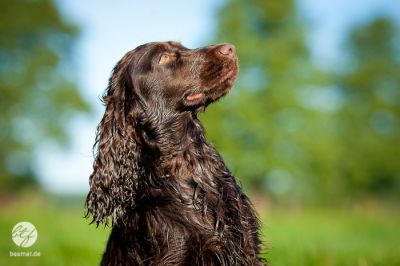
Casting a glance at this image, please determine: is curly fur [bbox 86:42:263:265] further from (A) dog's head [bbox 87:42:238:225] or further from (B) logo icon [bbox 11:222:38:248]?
(B) logo icon [bbox 11:222:38:248]

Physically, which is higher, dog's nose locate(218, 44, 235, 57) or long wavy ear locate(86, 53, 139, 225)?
dog's nose locate(218, 44, 235, 57)

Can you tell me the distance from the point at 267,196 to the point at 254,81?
6580mm

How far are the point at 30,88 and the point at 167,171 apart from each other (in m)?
31.1

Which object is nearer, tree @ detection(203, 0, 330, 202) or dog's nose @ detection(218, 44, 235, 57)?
dog's nose @ detection(218, 44, 235, 57)

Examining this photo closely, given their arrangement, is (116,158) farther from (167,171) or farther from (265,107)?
(265,107)

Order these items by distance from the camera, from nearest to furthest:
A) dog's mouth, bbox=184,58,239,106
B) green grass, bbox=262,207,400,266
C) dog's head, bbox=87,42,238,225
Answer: dog's head, bbox=87,42,238,225 → dog's mouth, bbox=184,58,239,106 → green grass, bbox=262,207,400,266

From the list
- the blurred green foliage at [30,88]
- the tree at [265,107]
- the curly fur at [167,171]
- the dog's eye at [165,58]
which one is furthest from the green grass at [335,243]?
the blurred green foliage at [30,88]

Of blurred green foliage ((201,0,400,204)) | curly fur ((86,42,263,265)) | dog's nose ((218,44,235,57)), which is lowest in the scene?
curly fur ((86,42,263,265))

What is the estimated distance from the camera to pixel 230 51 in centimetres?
472

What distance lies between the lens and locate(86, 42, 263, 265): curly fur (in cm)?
406

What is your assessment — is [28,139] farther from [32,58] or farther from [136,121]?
[136,121]

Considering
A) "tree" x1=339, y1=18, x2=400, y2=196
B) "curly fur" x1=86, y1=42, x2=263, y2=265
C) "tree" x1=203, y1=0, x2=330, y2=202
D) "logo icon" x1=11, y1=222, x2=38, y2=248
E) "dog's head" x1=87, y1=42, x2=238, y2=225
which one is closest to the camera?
"curly fur" x1=86, y1=42, x2=263, y2=265

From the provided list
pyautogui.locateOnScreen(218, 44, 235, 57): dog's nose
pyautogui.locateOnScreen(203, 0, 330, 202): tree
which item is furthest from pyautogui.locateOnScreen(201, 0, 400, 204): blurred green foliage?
pyautogui.locateOnScreen(218, 44, 235, 57): dog's nose

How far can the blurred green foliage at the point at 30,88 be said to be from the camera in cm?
3306
